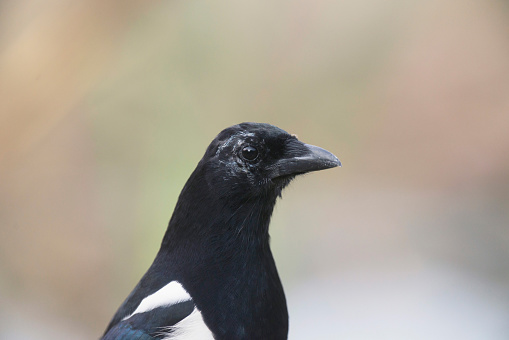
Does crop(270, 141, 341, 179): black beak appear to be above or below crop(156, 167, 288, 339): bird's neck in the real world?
above

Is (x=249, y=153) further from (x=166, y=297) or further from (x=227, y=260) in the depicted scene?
(x=166, y=297)

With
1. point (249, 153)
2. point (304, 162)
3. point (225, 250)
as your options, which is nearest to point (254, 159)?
point (249, 153)

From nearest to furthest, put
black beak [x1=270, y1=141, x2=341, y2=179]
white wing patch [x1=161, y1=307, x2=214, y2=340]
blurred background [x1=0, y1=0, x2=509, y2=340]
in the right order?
white wing patch [x1=161, y1=307, x2=214, y2=340] < black beak [x1=270, y1=141, x2=341, y2=179] < blurred background [x1=0, y1=0, x2=509, y2=340]

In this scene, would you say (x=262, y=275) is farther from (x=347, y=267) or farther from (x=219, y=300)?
(x=347, y=267)

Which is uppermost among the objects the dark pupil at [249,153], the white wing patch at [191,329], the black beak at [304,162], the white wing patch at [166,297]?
the dark pupil at [249,153]

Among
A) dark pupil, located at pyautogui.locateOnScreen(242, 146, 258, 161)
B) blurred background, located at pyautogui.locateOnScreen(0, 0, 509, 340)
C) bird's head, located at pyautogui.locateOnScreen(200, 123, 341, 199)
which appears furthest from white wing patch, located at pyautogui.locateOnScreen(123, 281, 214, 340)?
blurred background, located at pyautogui.locateOnScreen(0, 0, 509, 340)

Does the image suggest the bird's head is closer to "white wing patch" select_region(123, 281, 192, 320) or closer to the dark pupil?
the dark pupil

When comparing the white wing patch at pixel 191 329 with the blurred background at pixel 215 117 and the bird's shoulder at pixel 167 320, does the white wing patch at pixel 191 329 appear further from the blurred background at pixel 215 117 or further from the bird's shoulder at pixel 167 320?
the blurred background at pixel 215 117

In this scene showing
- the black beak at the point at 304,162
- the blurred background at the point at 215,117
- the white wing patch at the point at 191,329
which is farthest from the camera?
the blurred background at the point at 215,117

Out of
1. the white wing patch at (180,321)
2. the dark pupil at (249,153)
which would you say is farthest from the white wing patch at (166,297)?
the dark pupil at (249,153)
